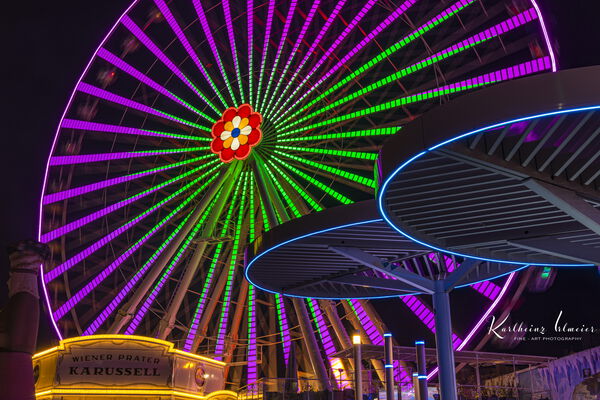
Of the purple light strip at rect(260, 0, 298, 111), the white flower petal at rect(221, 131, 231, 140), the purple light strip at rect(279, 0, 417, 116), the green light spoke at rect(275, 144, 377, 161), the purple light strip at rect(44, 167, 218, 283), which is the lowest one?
the purple light strip at rect(44, 167, 218, 283)

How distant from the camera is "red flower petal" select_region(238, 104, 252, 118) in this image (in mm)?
24797

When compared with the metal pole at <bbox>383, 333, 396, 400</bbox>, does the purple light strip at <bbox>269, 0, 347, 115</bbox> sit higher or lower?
higher

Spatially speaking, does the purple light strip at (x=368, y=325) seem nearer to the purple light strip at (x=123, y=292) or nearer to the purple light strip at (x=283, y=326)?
the purple light strip at (x=283, y=326)

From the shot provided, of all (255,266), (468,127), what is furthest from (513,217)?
(255,266)

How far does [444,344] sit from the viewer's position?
14.8 meters

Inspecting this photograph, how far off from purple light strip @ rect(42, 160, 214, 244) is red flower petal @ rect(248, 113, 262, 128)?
201cm

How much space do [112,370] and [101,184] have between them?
789 cm

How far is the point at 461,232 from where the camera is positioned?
494 inches

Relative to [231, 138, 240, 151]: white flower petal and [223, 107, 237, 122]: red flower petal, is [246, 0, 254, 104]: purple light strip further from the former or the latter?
[231, 138, 240, 151]: white flower petal

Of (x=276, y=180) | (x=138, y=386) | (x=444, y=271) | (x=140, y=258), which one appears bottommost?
(x=138, y=386)

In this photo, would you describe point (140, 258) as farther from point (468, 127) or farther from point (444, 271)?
point (468, 127)

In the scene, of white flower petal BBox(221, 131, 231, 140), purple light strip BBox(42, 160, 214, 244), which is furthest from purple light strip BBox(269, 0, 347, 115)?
purple light strip BBox(42, 160, 214, 244)

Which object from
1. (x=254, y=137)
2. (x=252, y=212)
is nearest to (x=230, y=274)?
(x=252, y=212)

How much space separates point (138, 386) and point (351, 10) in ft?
46.7
